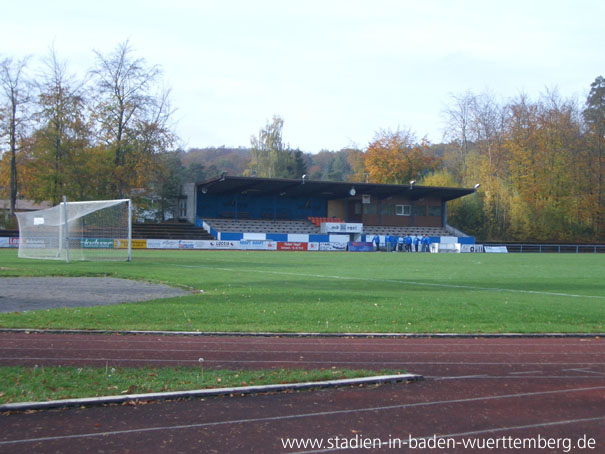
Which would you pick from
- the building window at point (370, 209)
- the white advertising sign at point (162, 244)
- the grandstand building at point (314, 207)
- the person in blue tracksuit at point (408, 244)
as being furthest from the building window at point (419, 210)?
the white advertising sign at point (162, 244)

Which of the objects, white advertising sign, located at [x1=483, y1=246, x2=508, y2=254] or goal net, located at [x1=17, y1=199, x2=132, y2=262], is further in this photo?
white advertising sign, located at [x1=483, y1=246, x2=508, y2=254]

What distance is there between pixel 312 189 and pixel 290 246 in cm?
1302

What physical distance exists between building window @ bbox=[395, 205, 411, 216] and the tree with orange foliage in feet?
37.1

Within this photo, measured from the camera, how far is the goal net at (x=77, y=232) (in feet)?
102

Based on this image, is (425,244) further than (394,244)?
Yes

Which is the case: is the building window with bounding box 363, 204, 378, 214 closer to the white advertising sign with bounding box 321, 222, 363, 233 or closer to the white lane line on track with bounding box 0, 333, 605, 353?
the white advertising sign with bounding box 321, 222, 363, 233

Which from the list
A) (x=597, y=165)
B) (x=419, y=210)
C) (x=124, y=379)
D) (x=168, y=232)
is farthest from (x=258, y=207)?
(x=124, y=379)

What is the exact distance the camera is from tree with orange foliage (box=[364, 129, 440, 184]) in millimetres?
83938

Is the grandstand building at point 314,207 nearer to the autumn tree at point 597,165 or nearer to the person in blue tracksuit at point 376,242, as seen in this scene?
the person in blue tracksuit at point 376,242

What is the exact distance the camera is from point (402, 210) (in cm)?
7294

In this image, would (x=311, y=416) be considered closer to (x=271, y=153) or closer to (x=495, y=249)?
(x=495, y=249)

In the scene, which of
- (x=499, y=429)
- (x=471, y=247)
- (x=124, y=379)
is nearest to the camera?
(x=499, y=429)

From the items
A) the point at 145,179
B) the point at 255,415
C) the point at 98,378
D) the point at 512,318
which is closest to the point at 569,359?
the point at 512,318

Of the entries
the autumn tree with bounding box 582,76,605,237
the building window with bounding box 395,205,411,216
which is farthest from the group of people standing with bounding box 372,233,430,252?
the autumn tree with bounding box 582,76,605,237
